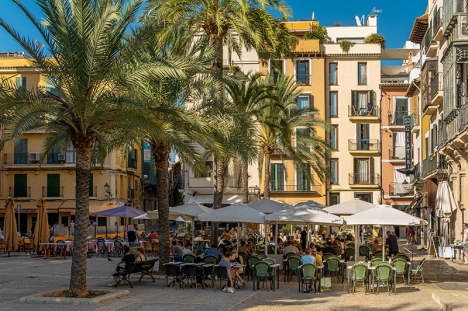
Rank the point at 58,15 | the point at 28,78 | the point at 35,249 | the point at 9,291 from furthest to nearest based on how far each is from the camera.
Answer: the point at 28,78, the point at 35,249, the point at 9,291, the point at 58,15

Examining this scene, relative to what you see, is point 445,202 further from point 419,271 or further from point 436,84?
point 419,271

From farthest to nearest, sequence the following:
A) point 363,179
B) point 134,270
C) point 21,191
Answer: point 21,191 < point 363,179 < point 134,270

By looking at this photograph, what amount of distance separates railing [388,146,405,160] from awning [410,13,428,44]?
15.1m

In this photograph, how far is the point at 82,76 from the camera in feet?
58.9

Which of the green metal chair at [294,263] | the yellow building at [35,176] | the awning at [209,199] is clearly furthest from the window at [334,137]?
the green metal chair at [294,263]

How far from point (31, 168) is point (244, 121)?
4129cm

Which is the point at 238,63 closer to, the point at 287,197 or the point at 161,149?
the point at 287,197

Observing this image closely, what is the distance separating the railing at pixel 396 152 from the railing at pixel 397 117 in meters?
2.18

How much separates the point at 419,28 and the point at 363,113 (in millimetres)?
13411

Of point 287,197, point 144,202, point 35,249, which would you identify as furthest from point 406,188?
point 35,249

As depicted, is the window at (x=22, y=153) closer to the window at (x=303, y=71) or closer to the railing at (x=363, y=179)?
the window at (x=303, y=71)

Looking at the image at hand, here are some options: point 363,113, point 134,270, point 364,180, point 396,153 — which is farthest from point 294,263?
point 396,153

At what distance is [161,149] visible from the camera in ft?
81.6

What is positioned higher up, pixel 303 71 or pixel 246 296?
pixel 303 71
